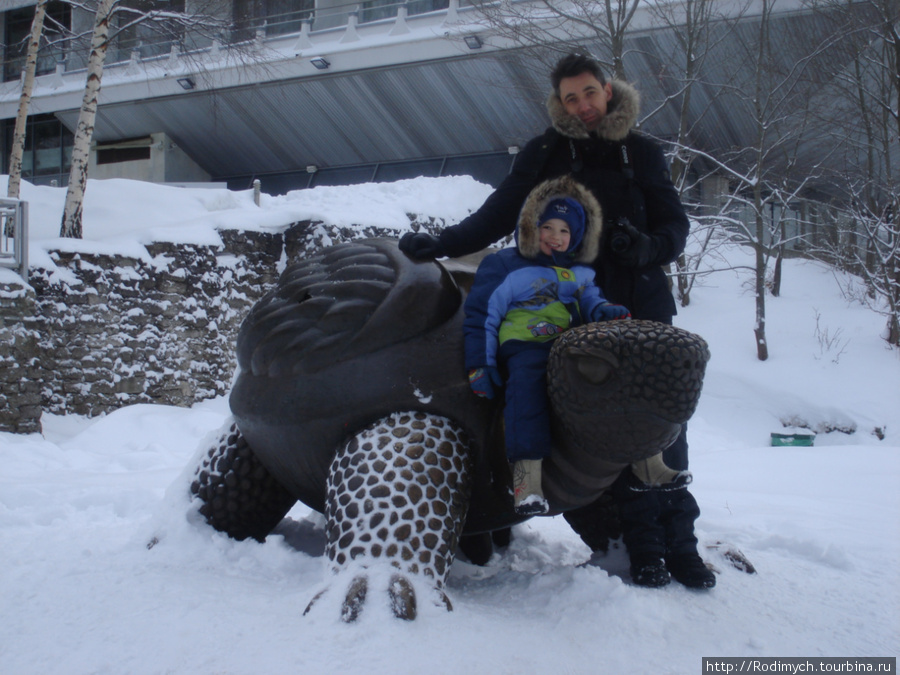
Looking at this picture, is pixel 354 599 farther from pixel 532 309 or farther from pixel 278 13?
pixel 278 13

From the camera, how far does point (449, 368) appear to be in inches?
73.2

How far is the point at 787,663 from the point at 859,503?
218cm

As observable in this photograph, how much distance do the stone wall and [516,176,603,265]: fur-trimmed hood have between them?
18.9 feet

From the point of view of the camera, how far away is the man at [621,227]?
206 centimetres

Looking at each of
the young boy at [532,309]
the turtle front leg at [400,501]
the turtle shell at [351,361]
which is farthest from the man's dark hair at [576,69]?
the turtle front leg at [400,501]

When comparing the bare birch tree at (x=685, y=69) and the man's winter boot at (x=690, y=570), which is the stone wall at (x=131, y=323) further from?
the man's winter boot at (x=690, y=570)

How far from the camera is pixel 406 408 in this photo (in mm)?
1849

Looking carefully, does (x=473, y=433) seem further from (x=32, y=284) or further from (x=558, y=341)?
(x=32, y=284)

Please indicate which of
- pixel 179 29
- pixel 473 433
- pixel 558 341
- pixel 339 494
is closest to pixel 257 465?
pixel 339 494

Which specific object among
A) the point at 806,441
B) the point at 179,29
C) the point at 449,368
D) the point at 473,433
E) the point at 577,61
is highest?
the point at 179,29

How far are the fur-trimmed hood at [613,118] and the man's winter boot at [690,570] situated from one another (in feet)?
4.02

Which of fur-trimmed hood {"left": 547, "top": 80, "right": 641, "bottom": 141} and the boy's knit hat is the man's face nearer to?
fur-trimmed hood {"left": 547, "top": 80, "right": 641, "bottom": 141}

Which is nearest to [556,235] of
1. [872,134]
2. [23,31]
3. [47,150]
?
[872,134]

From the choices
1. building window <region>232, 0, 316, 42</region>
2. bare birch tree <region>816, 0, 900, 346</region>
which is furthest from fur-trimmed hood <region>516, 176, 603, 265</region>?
building window <region>232, 0, 316, 42</region>
